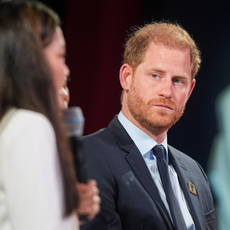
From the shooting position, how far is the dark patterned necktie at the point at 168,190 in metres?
1.49

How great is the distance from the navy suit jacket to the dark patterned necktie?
0.03m

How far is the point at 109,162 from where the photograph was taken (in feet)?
5.02

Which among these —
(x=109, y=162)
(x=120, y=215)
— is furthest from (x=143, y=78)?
(x=120, y=215)

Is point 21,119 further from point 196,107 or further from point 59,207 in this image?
point 196,107

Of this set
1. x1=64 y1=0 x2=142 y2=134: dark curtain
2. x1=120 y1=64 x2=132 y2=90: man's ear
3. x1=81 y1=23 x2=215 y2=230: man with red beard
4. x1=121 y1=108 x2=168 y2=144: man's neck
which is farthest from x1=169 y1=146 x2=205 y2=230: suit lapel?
x1=64 y1=0 x2=142 y2=134: dark curtain

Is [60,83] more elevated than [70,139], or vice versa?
[60,83]

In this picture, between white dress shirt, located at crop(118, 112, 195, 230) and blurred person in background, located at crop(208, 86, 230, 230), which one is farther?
blurred person in background, located at crop(208, 86, 230, 230)

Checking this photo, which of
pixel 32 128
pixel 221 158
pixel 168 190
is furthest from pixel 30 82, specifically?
pixel 221 158

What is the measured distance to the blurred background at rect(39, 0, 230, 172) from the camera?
7.91 ft

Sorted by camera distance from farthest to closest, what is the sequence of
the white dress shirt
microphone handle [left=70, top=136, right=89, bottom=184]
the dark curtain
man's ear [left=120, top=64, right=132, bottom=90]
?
the dark curtain
man's ear [left=120, top=64, right=132, bottom=90]
the white dress shirt
microphone handle [left=70, top=136, right=89, bottom=184]

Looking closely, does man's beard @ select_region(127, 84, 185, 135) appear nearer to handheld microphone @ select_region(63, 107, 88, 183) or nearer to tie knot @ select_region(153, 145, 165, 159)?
tie knot @ select_region(153, 145, 165, 159)

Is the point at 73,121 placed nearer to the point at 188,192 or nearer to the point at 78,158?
the point at 78,158

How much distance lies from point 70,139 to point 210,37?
6.74ft

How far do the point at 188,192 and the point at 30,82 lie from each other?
1175 mm
